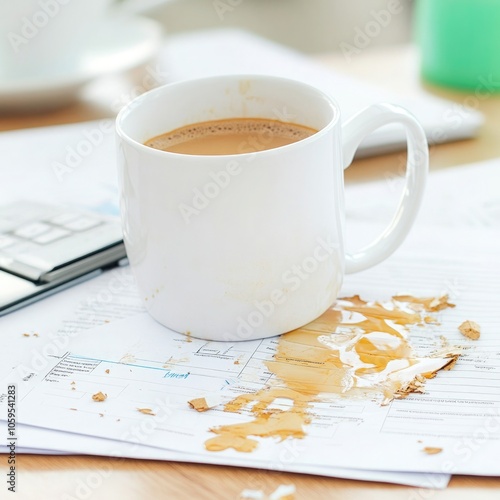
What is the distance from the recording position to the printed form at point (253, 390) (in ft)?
1.37

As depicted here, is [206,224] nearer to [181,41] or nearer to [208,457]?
[208,457]

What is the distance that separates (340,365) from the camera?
0.48 m

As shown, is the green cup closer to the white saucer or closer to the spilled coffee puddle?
the white saucer

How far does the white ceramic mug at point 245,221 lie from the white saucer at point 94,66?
0.38m

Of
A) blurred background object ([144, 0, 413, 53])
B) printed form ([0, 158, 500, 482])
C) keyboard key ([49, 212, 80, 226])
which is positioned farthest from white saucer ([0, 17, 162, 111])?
blurred background object ([144, 0, 413, 53])

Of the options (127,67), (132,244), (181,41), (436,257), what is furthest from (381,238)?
(181,41)

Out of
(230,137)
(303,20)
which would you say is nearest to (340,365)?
→ (230,137)

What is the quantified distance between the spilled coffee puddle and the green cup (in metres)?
0.48

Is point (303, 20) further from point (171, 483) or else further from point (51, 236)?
point (171, 483)

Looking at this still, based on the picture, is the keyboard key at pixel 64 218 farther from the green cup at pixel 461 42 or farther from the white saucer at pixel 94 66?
the green cup at pixel 461 42

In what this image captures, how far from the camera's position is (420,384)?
1.53 ft

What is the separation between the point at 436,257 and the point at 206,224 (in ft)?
0.72

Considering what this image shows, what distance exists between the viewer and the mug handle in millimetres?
528

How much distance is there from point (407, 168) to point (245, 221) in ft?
0.48
